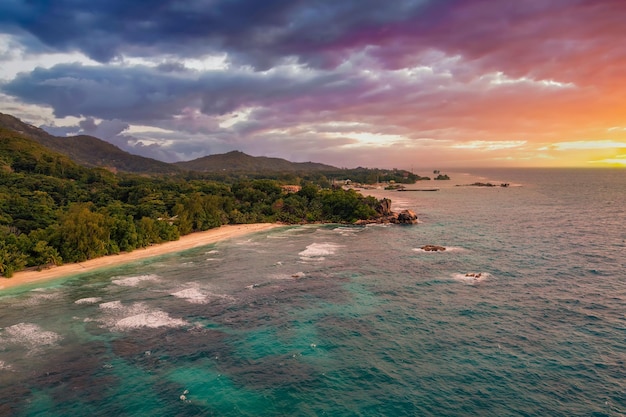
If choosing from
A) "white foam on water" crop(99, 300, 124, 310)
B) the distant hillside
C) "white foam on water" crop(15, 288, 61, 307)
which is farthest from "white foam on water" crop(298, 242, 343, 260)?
the distant hillside

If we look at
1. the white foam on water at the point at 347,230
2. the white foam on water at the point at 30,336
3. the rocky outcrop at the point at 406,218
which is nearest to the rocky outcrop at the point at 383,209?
the rocky outcrop at the point at 406,218

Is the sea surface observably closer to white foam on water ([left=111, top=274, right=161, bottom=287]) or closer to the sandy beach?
white foam on water ([left=111, top=274, right=161, bottom=287])

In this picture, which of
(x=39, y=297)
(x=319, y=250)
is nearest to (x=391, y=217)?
(x=319, y=250)

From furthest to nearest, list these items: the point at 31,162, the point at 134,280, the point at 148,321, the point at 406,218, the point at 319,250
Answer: the point at 31,162 < the point at 406,218 < the point at 319,250 < the point at 134,280 < the point at 148,321

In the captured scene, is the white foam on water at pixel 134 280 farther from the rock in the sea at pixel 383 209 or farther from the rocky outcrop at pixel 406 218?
the rock in the sea at pixel 383 209

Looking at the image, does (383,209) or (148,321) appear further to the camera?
(383,209)

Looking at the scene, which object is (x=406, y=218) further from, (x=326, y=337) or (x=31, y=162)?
(x=31, y=162)
